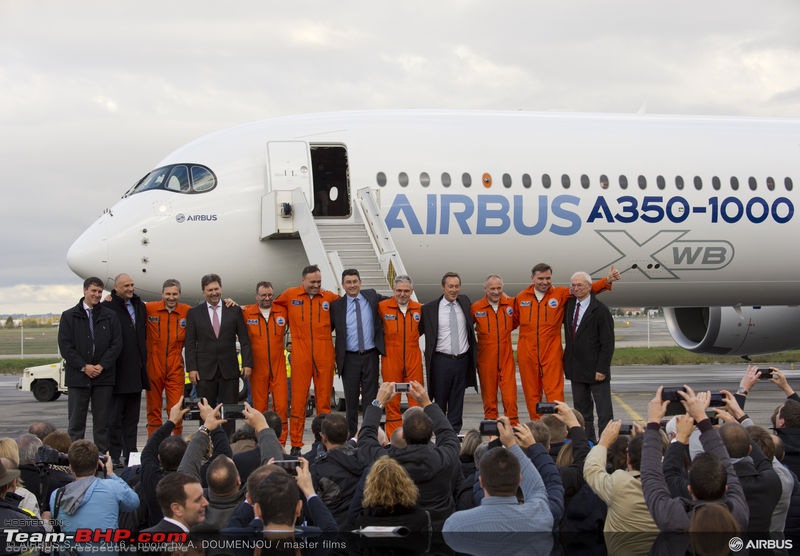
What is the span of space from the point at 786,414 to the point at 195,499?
408cm

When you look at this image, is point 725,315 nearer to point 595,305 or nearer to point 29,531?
point 595,305

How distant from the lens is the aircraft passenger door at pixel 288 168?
14.8m

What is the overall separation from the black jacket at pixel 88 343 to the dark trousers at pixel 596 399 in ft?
→ 16.5

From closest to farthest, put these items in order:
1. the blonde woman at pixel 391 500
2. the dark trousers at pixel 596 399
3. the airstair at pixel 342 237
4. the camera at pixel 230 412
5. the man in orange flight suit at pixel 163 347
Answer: the blonde woman at pixel 391 500 < the camera at pixel 230 412 < the dark trousers at pixel 596 399 < the man in orange flight suit at pixel 163 347 < the airstair at pixel 342 237

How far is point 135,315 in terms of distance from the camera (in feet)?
37.0

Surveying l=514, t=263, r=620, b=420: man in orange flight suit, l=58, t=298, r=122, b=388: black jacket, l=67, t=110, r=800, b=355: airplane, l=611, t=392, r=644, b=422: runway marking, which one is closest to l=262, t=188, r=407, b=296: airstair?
l=67, t=110, r=800, b=355: airplane

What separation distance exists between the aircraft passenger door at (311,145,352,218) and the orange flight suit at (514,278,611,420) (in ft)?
15.7

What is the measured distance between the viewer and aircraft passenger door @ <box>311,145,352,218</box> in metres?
16.1

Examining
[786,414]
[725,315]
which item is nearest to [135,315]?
[786,414]

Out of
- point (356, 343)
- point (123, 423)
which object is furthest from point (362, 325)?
point (123, 423)
